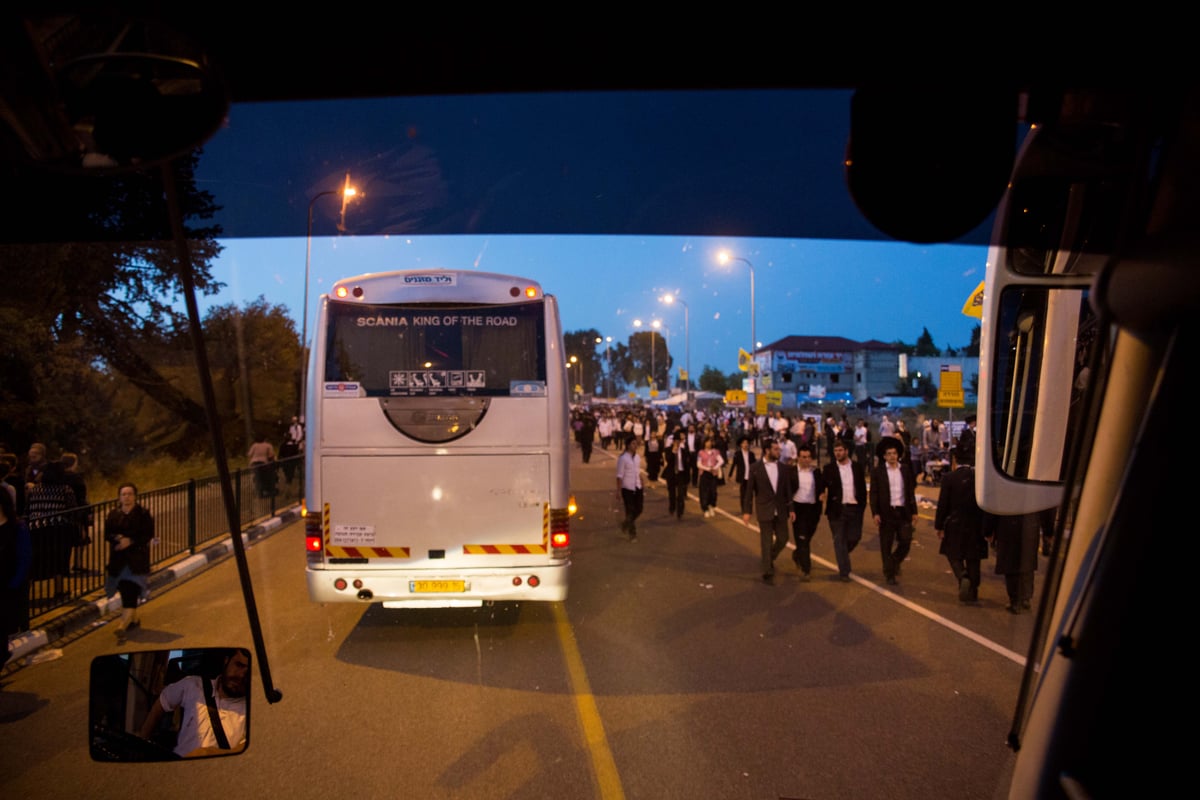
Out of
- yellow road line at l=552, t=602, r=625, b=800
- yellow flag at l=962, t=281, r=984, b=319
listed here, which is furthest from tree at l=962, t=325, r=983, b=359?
yellow road line at l=552, t=602, r=625, b=800

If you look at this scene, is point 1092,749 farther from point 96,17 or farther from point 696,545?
point 696,545

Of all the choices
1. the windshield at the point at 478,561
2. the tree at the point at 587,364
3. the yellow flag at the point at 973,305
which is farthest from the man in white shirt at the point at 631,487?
the tree at the point at 587,364

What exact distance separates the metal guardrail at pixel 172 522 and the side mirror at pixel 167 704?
449 centimetres

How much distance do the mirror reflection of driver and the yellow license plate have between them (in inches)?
178

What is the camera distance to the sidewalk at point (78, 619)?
22.8ft

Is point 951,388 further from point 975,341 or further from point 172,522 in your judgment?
point 172,522

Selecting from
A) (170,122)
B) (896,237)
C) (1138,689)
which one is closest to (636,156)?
(896,237)

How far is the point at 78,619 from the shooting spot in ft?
27.0

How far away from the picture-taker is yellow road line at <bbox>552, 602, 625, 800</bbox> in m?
4.04

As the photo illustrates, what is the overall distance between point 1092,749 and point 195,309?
204cm

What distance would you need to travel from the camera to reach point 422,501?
22.4ft

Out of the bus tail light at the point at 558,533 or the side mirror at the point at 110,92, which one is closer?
the side mirror at the point at 110,92

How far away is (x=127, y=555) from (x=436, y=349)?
147 inches

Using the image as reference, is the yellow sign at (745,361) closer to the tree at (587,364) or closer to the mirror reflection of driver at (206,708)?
the mirror reflection of driver at (206,708)
